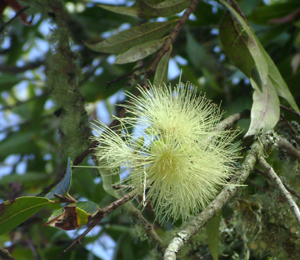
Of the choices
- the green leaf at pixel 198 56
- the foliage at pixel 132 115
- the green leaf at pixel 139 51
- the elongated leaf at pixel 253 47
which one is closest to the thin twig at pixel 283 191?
the foliage at pixel 132 115

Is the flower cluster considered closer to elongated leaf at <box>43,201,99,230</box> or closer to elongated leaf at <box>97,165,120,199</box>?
elongated leaf at <box>97,165,120,199</box>

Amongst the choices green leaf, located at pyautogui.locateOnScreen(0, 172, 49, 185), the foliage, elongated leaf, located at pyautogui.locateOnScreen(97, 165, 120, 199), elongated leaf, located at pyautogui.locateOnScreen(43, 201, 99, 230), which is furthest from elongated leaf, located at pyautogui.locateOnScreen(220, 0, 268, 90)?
green leaf, located at pyautogui.locateOnScreen(0, 172, 49, 185)

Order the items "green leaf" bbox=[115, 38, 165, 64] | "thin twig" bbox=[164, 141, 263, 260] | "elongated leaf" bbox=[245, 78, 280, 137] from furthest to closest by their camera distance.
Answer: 1. "green leaf" bbox=[115, 38, 165, 64]
2. "elongated leaf" bbox=[245, 78, 280, 137]
3. "thin twig" bbox=[164, 141, 263, 260]

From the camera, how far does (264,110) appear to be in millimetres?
984

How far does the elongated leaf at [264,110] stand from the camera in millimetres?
940

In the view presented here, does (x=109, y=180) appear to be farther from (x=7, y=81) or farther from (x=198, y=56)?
(x=7, y=81)

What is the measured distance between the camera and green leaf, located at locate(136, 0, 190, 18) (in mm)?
1166

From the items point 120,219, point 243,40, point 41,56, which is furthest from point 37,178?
point 243,40

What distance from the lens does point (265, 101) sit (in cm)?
102

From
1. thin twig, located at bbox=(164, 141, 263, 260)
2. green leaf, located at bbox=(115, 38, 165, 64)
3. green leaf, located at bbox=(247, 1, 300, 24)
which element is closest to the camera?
thin twig, located at bbox=(164, 141, 263, 260)

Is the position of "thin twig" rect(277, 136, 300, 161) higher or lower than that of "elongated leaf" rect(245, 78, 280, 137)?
lower

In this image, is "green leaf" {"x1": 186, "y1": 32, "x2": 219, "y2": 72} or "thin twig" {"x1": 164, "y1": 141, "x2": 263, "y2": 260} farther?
"green leaf" {"x1": 186, "y1": 32, "x2": 219, "y2": 72}

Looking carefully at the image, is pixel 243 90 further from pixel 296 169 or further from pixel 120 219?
pixel 120 219

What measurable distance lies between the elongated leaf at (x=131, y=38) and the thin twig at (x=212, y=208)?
0.53 m
